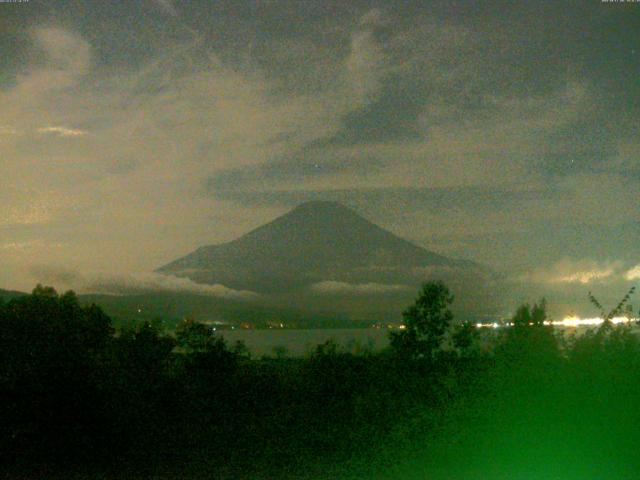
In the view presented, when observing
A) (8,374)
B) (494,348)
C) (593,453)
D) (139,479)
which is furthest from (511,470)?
(8,374)

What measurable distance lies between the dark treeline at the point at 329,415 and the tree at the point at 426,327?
1.61m

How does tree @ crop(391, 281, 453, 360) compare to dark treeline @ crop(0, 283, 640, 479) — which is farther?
tree @ crop(391, 281, 453, 360)

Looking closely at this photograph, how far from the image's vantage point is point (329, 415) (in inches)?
619

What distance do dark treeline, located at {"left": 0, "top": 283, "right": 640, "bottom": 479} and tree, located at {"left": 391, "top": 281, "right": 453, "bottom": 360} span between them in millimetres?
1608

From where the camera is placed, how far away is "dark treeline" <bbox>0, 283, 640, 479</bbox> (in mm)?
11445

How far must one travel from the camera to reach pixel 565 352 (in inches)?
514

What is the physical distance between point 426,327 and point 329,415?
346 centimetres

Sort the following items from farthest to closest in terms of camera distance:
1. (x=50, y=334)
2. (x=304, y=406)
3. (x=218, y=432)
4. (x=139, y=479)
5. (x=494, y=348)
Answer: (x=304, y=406), (x=218, y=432), (x=494, y=348), (x=50, y=334), (x=139, y=479)

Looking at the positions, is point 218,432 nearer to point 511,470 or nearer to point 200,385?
point 200,385

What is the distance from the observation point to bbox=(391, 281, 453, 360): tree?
17719 mm

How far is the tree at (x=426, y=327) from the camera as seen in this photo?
17.7 metres

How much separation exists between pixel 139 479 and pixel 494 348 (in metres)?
6.41

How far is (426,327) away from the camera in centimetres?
1783

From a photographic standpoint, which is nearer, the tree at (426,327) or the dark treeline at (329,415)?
the dark treeline at (329,415)
